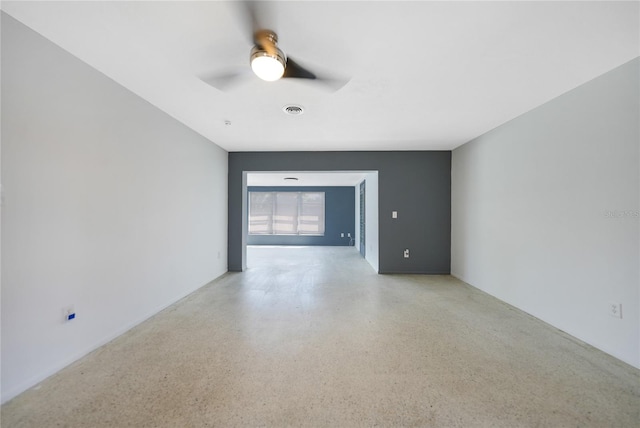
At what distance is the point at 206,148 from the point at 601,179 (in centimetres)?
444

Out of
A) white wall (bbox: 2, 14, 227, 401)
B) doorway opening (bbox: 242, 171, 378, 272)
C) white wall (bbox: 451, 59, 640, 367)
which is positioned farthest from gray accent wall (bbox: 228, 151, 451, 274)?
doorway opening (bbox: 242, 171, 378, 272)

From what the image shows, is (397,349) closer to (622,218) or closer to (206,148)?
(622,218)

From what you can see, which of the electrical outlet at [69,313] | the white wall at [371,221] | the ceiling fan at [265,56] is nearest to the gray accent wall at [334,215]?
the white wall at [371,221]

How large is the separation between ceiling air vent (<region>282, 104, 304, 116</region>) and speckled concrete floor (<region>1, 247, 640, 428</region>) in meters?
2.22

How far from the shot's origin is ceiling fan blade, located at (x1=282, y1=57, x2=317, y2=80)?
5.79 feet

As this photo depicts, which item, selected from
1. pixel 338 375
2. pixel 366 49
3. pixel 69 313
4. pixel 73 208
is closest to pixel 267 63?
pixel 366 49

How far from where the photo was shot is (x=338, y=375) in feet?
5.68

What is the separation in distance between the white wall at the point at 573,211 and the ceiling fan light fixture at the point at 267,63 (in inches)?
100

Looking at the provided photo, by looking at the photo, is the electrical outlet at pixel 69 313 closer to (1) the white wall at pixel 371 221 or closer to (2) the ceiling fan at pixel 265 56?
(2) the ceiling fan at pixel 265 56

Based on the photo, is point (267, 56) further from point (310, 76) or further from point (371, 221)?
point (371, 221)

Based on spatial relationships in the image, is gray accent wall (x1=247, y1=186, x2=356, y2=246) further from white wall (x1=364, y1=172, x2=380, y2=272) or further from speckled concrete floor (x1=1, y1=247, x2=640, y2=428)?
speckled concrete floor (x1=1, y1=247, x2=640, y2=428)

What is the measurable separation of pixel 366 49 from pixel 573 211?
2328 millimetres

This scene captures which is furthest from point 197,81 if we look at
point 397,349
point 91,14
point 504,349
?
point 504,349

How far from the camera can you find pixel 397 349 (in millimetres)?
2068
